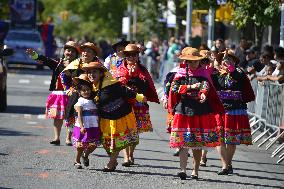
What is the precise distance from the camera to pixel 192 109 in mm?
13555

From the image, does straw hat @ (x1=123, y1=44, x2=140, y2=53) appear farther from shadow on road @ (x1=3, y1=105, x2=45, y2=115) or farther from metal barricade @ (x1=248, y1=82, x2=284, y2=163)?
shadow on road @ (x1=3, y1=105, x2=45, y2=115)

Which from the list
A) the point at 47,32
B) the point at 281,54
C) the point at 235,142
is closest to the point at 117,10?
the point at 47,32

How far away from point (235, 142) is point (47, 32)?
40669mm

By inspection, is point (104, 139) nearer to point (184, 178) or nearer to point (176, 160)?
point (184, 178)

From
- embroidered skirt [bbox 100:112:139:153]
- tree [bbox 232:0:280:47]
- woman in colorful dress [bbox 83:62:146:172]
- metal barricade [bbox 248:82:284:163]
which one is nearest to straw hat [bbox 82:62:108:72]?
woman in colorful dress [bbox 83:62:146:172]

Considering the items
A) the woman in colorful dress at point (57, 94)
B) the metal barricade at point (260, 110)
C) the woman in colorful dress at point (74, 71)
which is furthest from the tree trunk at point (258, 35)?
the woman in colorful dress at point (74, 71)

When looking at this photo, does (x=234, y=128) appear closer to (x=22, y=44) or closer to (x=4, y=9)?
(x=22, y=44)

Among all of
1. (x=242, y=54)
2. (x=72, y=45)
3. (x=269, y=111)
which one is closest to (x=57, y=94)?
(x=72, y=45)

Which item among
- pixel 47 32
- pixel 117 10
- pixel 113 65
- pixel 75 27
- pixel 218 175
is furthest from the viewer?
pixel 75 27

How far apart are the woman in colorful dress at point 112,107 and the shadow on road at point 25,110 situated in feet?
34.2

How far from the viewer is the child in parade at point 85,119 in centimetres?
1382

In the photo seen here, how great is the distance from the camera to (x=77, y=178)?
1321 cm

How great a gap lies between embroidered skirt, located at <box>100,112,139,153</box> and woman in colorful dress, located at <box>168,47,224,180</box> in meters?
0.66

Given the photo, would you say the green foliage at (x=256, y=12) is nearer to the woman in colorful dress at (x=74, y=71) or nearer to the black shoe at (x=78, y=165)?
the woman in colorful dress at (x=74, y=71)
